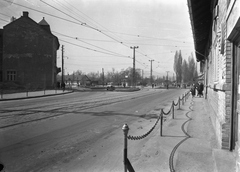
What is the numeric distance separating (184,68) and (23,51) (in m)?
57.3

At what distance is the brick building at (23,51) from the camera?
1499 inches

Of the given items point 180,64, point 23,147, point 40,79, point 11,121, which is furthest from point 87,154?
point 180,64

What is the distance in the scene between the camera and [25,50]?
38.4m

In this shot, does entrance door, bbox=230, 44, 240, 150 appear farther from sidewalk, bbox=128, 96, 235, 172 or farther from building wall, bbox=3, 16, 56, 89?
building wall, bbox=3, 16, 56, 89

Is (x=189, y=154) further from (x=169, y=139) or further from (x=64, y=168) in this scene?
(x=64, y=168)

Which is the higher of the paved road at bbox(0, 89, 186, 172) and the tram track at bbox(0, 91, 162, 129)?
the tram track at bbox(0, 91, 162, 129)

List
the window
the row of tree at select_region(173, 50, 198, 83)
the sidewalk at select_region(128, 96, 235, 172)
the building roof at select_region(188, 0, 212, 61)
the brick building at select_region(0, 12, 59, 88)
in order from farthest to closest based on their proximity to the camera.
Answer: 1. the row of tree at select_region(173, 50, 198, 83)
2. the window
3. the brick building at select_region(0, 12, 59, 88)
4. the building roof at select_region(188, 0, 212, 61)
5. the sidewalk at select_region(128, 96, 235, 172)

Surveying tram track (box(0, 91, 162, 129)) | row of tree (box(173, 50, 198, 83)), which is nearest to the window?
tram track (box(0, 91, 162, 129))

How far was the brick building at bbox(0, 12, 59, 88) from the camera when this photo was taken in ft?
125

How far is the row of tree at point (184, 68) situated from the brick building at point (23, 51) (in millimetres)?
50148

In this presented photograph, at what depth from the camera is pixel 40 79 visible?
39.7m

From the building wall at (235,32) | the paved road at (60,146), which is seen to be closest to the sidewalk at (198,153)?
the building wall at (235,32)

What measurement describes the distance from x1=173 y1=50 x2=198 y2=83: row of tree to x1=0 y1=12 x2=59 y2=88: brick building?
50148 mm

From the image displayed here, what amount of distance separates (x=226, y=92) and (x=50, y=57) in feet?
131
